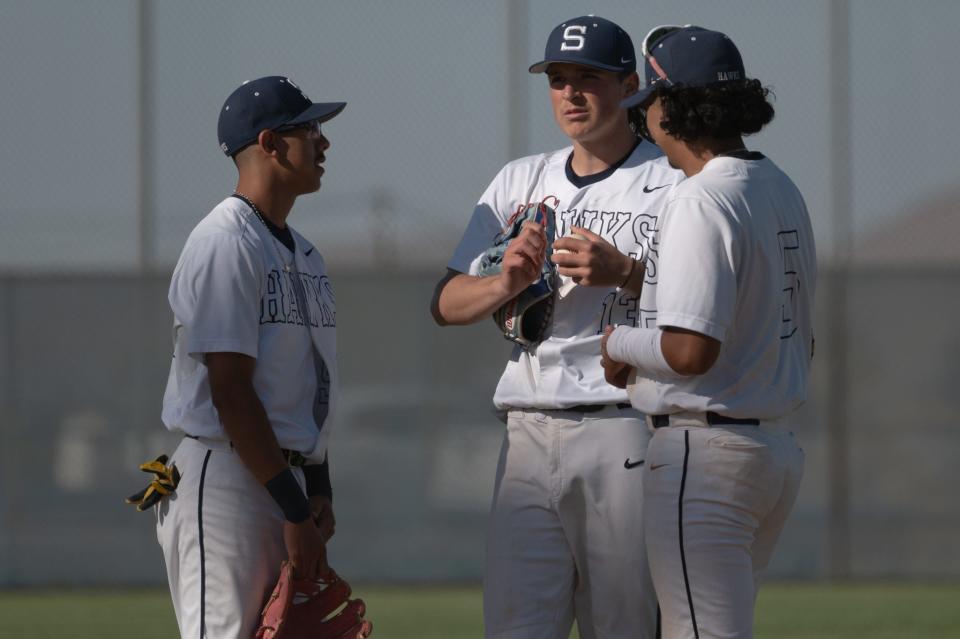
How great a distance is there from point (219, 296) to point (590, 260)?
884 mm

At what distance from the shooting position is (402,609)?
294 inches

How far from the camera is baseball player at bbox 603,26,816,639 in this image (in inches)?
115

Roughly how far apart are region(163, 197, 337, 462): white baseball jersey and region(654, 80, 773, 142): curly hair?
96cm

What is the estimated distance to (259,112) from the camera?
10.9 feet

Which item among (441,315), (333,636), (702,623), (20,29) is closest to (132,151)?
(20,29)

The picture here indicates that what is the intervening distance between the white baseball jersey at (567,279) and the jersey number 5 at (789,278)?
23.3 inches

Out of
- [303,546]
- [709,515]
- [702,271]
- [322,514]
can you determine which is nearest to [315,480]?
[322,514]

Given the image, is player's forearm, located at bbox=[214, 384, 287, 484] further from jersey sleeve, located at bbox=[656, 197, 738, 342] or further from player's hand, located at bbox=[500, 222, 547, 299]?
jersey sleeve, located at bbox=[656, 197, 738, 342]

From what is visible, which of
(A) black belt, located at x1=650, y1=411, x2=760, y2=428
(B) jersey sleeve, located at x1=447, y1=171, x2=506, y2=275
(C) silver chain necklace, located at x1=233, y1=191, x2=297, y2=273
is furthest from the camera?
(B) jersey sleeve, located at x1=447, y1=171, x2=506, y2=275

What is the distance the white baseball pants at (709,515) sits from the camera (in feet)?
9.64

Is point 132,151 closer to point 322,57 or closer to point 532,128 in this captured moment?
point 322,57

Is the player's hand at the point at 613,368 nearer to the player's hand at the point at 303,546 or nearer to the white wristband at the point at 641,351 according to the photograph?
the white wristband at the point at 641,351

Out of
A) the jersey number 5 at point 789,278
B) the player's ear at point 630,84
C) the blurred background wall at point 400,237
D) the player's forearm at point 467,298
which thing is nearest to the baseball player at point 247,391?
the player's forearm at point 467,298

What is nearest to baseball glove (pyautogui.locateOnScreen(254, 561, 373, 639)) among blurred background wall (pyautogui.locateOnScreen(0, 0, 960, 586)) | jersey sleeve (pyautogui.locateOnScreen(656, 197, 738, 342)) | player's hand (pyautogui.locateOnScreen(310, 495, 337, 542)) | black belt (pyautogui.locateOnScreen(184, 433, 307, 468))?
Result: player's hand (pyautogui.locateOnScreen(310, 495, 337, 542))
